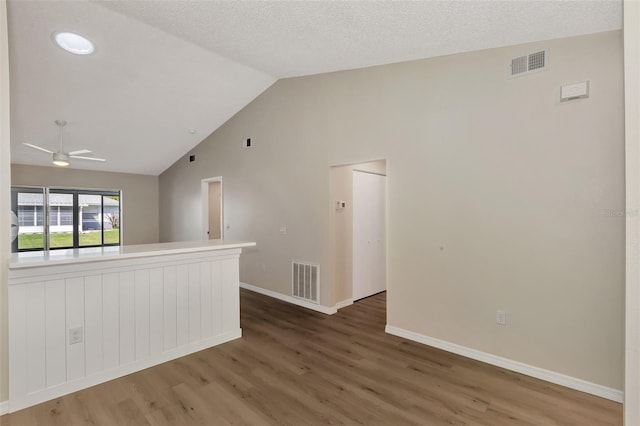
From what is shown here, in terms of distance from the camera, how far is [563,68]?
258 centimetres

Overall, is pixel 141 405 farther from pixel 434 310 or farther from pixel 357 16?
pixel 357 16

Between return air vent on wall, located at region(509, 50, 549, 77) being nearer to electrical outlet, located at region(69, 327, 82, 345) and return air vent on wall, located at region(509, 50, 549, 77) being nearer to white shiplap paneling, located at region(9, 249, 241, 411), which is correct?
white shiplap paneling, located at region(9, 249, 241, 411)

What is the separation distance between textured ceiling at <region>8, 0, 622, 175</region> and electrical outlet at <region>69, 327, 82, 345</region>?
2770 mm

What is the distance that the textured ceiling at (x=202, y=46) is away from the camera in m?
2.34

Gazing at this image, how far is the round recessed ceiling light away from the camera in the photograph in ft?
11.5

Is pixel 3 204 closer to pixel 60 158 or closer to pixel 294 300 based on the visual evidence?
pixel 60 158

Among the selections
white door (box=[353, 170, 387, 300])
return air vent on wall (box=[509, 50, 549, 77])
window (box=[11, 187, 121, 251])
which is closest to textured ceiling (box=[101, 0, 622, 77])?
return air vent on wall (box=[509, 50, 549, 77])

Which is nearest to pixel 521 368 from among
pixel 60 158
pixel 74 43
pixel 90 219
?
pixel 74 43

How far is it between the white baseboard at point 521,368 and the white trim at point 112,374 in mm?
2033

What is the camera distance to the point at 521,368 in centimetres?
279

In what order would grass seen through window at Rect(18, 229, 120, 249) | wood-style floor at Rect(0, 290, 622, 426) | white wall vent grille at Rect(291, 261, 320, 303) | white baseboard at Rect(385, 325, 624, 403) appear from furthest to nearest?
grass seen through window at Rect(18, 229, 120, 249), white wall vent grille at Rect(291, 261, 320, 303), white baseboard at Rect(385, 325, 624, 403), wood-style floor at Rect(0, 290, 622, 426)

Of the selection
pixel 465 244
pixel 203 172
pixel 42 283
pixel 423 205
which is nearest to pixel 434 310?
pixel 465 244

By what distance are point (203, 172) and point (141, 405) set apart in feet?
17.8

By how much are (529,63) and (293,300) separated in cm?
413
